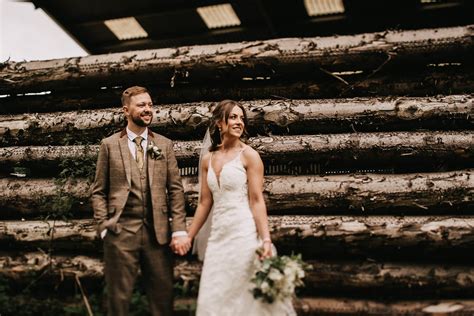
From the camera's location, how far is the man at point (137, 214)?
4.30 meters

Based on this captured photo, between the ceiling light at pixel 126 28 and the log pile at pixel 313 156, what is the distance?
3.38 metres

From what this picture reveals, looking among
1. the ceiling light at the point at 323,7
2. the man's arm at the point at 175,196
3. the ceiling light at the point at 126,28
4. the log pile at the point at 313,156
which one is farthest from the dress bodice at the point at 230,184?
the ceiling light at the point at 126,28

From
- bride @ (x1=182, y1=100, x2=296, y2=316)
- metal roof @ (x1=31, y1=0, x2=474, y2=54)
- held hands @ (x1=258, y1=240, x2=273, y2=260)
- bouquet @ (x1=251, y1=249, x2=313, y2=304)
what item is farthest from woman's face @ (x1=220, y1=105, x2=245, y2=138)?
metal roof @ (x1=31, y1=0, x2=474, y2=54)

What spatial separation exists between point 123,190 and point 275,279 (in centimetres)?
149

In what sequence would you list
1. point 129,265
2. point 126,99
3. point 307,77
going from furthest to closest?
→ point 307,77 → point 126,99 → point 129,265

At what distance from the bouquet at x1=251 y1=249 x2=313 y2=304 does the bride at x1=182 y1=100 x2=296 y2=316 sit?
0.14m

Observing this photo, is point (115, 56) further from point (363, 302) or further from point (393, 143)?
point (363, 302)

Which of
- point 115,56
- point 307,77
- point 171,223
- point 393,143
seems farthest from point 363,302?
point 115,56

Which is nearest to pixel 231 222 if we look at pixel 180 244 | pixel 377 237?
pixel 180 244

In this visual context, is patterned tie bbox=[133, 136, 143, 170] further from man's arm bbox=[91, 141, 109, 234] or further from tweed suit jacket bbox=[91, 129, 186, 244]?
man's arm bbox=[91, 141, 109, 234]

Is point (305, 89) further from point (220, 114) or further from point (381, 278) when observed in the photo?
point (381, 278)

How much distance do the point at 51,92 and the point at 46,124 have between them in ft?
1.94

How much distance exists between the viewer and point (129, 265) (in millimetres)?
4285

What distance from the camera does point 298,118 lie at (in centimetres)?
568
